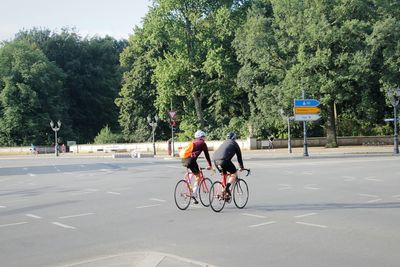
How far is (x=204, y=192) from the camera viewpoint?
39.8ft

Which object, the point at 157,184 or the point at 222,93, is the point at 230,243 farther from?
the point at 222,93

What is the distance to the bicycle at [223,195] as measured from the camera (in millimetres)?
11602

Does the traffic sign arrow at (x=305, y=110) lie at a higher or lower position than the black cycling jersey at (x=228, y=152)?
higher

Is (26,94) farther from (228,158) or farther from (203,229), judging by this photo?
(203,229)

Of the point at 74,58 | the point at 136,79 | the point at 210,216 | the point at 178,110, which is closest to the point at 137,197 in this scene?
the point at 210,216

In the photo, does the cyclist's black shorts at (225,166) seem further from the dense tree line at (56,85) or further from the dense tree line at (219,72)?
the dense tree line at (56,85)

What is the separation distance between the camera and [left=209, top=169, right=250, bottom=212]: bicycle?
11.6 meters

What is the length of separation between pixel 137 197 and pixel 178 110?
49.2 metres

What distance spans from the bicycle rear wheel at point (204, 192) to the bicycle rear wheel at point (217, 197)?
1.04 feet

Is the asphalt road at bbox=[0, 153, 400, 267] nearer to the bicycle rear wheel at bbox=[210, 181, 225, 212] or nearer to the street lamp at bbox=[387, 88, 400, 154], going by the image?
the bicycle rear wheel at bbox=[210, 181, 225, 212]

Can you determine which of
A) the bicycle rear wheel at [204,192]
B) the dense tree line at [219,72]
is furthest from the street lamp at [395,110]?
the bicycle rear wheel at [204,192]

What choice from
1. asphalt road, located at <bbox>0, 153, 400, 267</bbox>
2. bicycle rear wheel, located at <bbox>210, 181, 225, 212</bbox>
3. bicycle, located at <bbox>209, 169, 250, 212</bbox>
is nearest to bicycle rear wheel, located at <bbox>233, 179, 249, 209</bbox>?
bicycle, located at <bbox>209, 169, 250, 212</bbox>

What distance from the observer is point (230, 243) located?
8.11 m

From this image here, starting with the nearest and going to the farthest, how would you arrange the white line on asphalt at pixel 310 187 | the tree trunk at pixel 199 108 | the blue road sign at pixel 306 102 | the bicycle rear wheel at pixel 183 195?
the bicycle rear wheel at pixel 183 195 → the white line on asphalt at pixel 310 187 → the blue road sign at pixel 306 102 → the tree trunk at pixel 199 108
